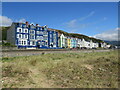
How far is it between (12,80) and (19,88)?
1.53 metres

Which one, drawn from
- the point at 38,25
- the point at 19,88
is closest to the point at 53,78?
the point at 19,88

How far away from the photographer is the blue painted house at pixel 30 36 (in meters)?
49.1

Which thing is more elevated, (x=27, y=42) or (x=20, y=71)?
(x=27, y=42)

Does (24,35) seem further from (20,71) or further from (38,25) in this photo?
(20,71)

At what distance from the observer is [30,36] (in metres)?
54.2

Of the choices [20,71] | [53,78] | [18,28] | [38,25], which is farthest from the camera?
[38,25]

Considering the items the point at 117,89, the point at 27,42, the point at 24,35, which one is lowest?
the point at 117,89

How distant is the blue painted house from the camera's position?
49094 mm

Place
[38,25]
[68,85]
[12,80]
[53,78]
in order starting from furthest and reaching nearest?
1. [38,25]
2. [53,78]
3. [12,80]
4. [68,85]

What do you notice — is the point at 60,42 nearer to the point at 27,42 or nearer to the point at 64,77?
the point at 27,42

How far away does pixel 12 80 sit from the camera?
288 inches

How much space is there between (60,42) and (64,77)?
215ft

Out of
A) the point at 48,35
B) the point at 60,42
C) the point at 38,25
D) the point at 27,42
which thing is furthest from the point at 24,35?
the point at 60,42

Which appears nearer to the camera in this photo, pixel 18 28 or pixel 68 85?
pixel 68 85
